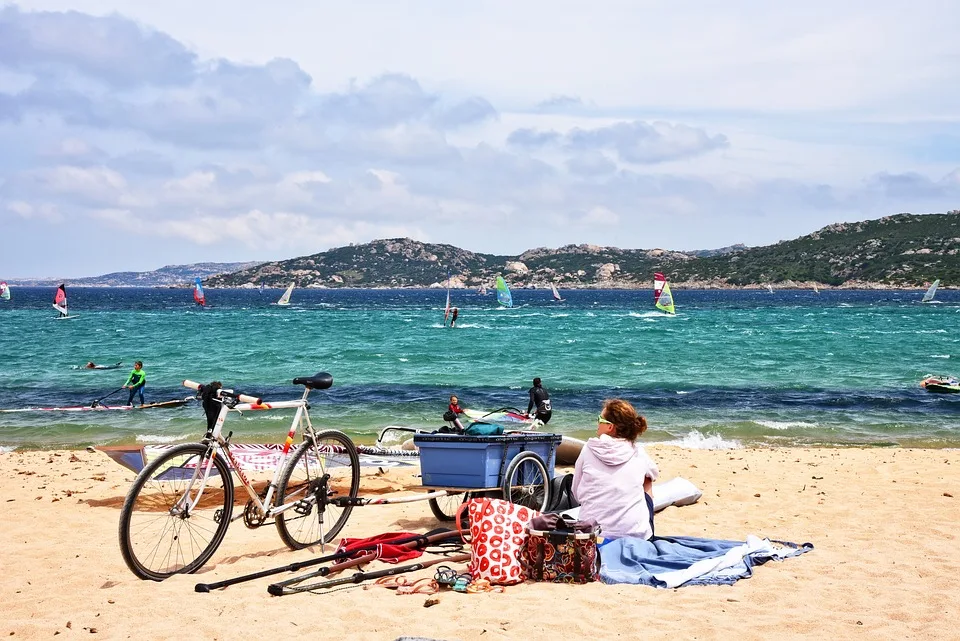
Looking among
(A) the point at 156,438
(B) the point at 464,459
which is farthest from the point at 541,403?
(A) the point at 156,438

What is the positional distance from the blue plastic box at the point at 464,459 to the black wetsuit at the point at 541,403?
17.8ft

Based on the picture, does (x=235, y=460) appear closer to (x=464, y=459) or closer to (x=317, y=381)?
(x=317, y=381)

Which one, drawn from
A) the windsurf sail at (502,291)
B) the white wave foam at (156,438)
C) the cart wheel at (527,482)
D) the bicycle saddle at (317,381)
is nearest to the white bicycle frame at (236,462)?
the bicycle saddle at (317,381)

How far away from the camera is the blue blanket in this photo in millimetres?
6105

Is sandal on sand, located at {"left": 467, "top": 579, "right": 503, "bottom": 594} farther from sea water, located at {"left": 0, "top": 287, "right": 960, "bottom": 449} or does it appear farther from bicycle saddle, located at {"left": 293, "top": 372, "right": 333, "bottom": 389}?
sea water, located at {"left": 0, "top": 287, "right": 960, "bottom": 449}

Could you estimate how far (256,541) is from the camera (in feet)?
25.8

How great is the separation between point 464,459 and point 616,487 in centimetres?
143

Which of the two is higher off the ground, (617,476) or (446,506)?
(617,476)

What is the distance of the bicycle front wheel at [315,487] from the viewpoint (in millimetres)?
6867

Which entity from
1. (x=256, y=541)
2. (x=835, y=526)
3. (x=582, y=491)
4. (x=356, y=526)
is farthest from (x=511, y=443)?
(x=835, y=526)

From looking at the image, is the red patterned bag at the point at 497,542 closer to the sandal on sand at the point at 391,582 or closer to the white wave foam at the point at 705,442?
the sandal on sand at the point at 391,582

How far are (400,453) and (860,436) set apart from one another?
11.0m

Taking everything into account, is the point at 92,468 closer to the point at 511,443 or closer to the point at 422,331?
the point at 511,443

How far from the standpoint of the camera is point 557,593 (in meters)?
5.86
